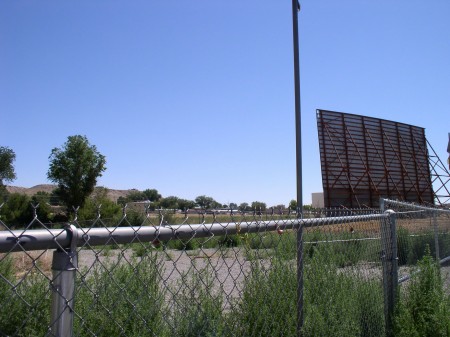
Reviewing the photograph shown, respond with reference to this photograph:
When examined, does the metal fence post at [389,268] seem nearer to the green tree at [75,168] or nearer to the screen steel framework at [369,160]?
the screen steel framework at [369,160]

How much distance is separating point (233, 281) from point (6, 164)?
58.6 m

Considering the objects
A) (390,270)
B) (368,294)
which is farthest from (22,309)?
(390,270)

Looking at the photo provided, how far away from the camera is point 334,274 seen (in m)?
4.07

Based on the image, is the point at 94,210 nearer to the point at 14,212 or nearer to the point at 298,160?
the point at 298,160

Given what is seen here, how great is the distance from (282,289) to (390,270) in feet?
5.38

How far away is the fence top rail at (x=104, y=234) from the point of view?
1.41m

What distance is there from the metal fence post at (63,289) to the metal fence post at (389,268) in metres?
3.54

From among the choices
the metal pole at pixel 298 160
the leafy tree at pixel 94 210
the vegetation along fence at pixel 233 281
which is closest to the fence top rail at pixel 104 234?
the vegetation along fence at pixel 233 281

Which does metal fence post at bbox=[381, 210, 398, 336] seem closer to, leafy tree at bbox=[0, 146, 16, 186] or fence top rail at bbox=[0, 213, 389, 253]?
fence top rail at bbox=[0, 213, 389, 253]

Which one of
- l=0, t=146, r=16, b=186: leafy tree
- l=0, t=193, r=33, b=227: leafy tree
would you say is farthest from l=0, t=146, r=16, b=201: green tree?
l=0, t=193, r=33, b=227: leafy tree

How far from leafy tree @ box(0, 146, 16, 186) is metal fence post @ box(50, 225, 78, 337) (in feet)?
191

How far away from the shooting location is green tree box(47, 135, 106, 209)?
5419 cm

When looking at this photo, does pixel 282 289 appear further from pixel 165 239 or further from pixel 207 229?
pixel 165 239

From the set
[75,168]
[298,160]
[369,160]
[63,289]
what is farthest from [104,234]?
[75,168]
